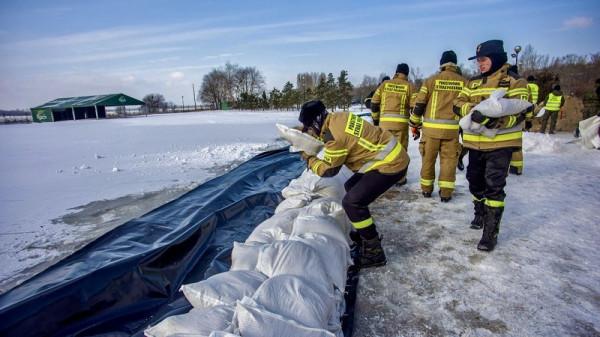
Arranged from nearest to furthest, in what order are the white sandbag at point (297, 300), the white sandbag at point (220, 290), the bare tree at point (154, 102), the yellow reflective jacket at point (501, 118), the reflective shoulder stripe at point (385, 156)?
the white sandbag at point (297, 300) → the white sandbag at point (220, 290) → the reflective shoulder stripe at point (385, 156) → the yellow reflective jacket at point (501, 118) → the bare tree at point (154, 102)

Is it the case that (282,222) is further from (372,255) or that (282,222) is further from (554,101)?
(554,101)

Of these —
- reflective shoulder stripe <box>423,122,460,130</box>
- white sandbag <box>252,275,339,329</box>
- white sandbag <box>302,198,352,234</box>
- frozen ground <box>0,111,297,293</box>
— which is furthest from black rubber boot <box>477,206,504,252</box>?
frozen ground <box>0,111,297,293</box>

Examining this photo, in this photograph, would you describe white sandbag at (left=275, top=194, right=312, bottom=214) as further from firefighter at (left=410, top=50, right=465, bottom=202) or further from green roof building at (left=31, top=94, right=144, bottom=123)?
green roof building at (left=31, top=94, right=144, bottom=123)

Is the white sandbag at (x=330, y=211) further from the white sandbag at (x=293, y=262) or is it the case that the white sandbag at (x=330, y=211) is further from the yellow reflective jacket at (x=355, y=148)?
the white sandbag at (x=293, y=262)

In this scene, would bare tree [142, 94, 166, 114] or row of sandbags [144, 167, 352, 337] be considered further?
bare tree [142, 94, 166, 114]

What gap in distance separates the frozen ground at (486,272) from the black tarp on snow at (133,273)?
3.79 ft

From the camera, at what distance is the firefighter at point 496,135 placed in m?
2.42

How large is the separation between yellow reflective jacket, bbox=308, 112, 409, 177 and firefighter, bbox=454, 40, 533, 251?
2.27 ft

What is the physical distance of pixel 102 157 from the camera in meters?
6.75

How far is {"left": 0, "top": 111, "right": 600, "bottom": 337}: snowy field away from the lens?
180 cm

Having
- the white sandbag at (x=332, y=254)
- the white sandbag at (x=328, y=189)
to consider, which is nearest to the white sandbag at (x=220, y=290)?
the white sandbag at (x=332, y=254)

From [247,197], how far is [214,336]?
2.37m

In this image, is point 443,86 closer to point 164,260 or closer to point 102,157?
point 164,260

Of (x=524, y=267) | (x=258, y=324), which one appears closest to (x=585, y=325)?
(x=524, y=267)
